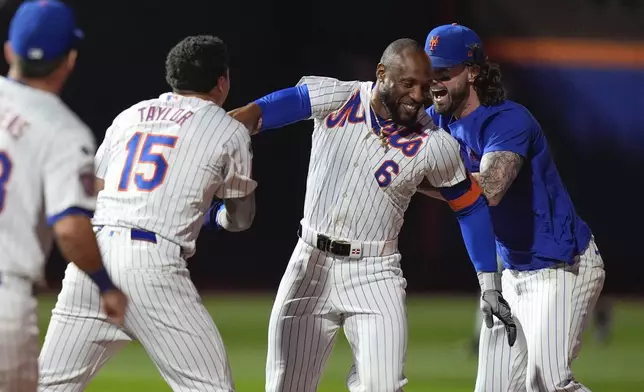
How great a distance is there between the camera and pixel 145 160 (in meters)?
5.63

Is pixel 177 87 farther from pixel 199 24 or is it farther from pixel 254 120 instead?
pixel 199 24

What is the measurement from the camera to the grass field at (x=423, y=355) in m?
10.8

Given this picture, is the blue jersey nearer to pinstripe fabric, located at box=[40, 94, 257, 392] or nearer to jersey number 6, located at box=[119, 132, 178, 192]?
pinstripe fabric, located at box=[40, 94, 257, 392]

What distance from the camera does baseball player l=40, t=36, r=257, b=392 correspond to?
554cm

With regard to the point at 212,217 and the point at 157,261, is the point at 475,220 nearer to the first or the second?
the point at 212,217

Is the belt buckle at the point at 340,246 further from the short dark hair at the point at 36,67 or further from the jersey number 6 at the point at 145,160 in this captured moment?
the short dark hair at the point at 36,67

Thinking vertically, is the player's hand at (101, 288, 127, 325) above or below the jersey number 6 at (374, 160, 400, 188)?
below

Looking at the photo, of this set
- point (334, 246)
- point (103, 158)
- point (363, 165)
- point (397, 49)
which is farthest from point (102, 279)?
point (397, 49)

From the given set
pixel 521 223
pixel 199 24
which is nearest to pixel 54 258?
pixel 199 24

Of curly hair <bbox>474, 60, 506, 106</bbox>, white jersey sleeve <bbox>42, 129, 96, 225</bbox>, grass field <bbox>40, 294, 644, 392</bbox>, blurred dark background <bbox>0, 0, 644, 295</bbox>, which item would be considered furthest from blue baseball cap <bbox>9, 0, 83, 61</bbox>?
blurred dark background <bbox>0, 0, 644, 295</bbox>

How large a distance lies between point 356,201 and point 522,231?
3.78 ft

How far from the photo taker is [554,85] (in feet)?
63.8

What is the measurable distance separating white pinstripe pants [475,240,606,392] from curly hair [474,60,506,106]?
1031 mm

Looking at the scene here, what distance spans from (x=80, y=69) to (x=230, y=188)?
1361 cm
